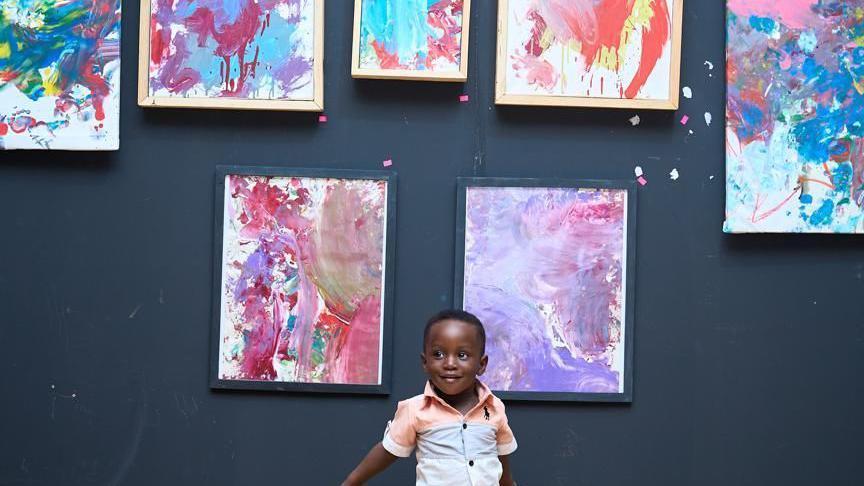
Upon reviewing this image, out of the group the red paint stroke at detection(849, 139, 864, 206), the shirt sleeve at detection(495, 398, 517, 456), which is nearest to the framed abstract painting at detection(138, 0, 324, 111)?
the shirt sleeve at detection(495, 398, 517, 456)

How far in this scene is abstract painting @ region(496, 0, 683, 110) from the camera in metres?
2.89

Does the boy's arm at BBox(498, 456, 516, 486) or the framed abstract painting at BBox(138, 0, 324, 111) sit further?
the framed abstract painting at BBox(138, 0, 324, 111)

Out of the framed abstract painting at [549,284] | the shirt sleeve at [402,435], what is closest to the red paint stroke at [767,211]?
the framed abstract painting at [549,284]

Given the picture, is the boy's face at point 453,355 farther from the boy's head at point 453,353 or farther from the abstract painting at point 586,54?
the abstract painting at point 586,54

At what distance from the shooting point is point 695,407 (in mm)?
2949

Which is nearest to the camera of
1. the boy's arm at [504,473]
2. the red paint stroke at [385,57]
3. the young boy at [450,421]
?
the young boy at [450,421]

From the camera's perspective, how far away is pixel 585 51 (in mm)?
2891

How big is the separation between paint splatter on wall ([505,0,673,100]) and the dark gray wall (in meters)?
0.09

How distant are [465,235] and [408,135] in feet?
1.14

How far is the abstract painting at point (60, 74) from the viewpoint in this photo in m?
2.89

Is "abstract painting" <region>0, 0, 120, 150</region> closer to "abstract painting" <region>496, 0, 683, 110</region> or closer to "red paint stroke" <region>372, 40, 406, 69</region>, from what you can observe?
"red paint stroke" <region>372, 40, 406, 69</region>

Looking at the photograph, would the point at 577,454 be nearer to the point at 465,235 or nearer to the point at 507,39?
the point at 465,235

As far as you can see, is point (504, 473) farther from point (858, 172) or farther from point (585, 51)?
point (858, 172)

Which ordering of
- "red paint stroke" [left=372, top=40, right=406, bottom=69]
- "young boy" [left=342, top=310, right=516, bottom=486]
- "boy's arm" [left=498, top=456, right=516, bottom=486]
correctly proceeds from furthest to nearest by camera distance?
"red paint stroke" [left=372, top=40, right=406, bottom=69] → "boy's arm" [left=498, top=456, right=516, bottom=486] → "young boy" [left=342, top=310, right=516, bottom=486]
